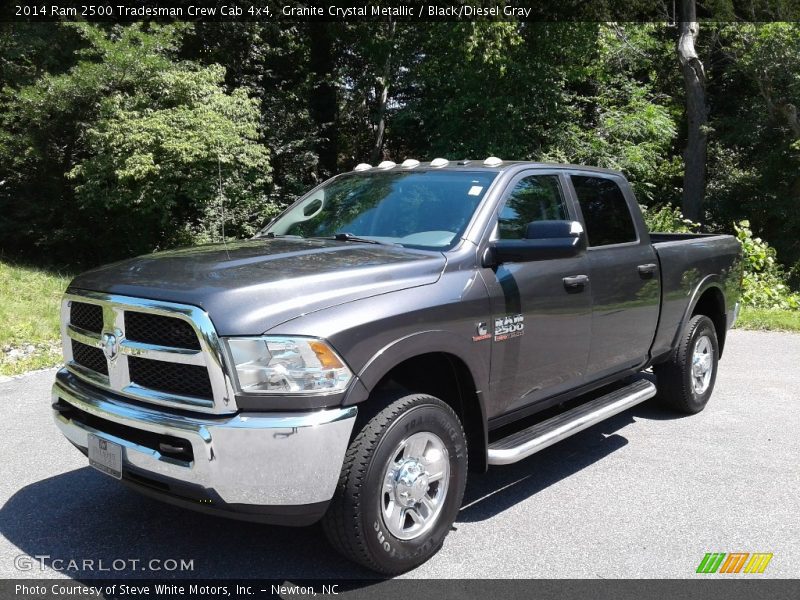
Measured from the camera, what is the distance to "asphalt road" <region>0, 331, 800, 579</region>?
3582 mm

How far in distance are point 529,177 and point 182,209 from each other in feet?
42.9

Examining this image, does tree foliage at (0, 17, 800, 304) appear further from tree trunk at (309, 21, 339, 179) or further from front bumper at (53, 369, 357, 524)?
front bumper at (53, 369, 357, 524)

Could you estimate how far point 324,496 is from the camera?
9.93 ft

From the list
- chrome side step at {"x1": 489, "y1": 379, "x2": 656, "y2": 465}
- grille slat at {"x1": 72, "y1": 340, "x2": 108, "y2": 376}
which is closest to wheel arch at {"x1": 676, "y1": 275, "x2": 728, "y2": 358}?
chrome side step at {"x1": 489, "y1": 379, "x2": 656, "y2": 465}

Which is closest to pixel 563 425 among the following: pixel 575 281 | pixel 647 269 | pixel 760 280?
pixel 575 281

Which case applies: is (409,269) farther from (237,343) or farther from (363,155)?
(363,155)

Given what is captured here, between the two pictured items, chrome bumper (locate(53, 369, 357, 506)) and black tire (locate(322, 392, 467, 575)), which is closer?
chrome bumper (locate(53, 369, 357, 506))

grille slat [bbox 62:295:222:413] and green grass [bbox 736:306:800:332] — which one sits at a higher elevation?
grille slat [bbox 62:295:222:413]

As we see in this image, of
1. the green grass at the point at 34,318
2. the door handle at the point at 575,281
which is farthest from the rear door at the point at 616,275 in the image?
the green grass at the point at 34,318

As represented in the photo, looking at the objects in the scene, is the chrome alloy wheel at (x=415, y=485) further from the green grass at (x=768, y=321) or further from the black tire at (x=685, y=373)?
the green grass at (x=768, y=321)

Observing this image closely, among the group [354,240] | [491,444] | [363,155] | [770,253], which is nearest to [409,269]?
[354,240]

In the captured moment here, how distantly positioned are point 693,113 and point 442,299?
2215cm

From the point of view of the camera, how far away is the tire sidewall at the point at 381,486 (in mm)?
3178

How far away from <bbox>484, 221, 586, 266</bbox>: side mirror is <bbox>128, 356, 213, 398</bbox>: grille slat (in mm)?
1657
